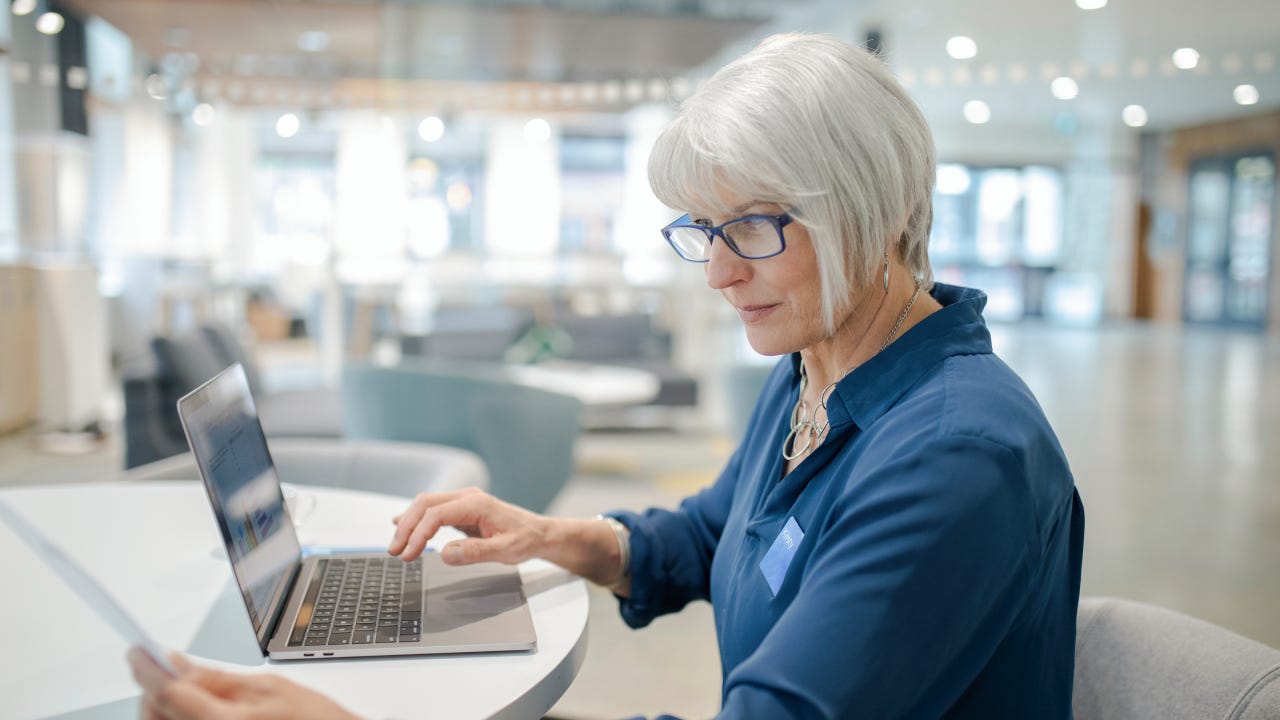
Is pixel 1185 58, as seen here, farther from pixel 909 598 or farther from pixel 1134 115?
pixel 909 598

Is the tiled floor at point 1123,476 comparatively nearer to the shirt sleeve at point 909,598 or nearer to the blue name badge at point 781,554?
the blue name badge at point 781,554

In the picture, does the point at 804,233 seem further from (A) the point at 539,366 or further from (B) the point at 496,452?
(A) the point at 539,366

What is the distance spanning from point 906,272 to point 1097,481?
470cm

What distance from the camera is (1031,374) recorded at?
6.99m

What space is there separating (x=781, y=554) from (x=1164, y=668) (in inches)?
16.9

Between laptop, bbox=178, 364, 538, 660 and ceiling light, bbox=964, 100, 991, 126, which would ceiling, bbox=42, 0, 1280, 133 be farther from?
laptop, bbox=178, 364, 538, 660

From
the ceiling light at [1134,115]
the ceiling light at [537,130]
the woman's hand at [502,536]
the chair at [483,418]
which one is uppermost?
the ceiling light at [537,130]

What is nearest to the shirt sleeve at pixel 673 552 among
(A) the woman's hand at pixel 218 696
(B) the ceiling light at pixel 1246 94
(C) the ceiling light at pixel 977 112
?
(A) the woman's hand at pixel 218 696

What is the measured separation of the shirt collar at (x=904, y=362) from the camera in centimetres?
97

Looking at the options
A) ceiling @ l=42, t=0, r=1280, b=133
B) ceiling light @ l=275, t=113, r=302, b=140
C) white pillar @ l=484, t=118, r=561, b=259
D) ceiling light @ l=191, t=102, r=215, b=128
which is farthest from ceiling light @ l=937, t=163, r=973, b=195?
white pillar @ l=484, t=118, r=561, b=259

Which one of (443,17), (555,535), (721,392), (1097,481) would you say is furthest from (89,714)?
(443,17)

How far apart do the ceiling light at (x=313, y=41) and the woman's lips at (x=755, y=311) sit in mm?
7898

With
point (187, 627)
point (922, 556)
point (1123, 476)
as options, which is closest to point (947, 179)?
point (922, 556)

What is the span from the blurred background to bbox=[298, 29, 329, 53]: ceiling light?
0.16ft
